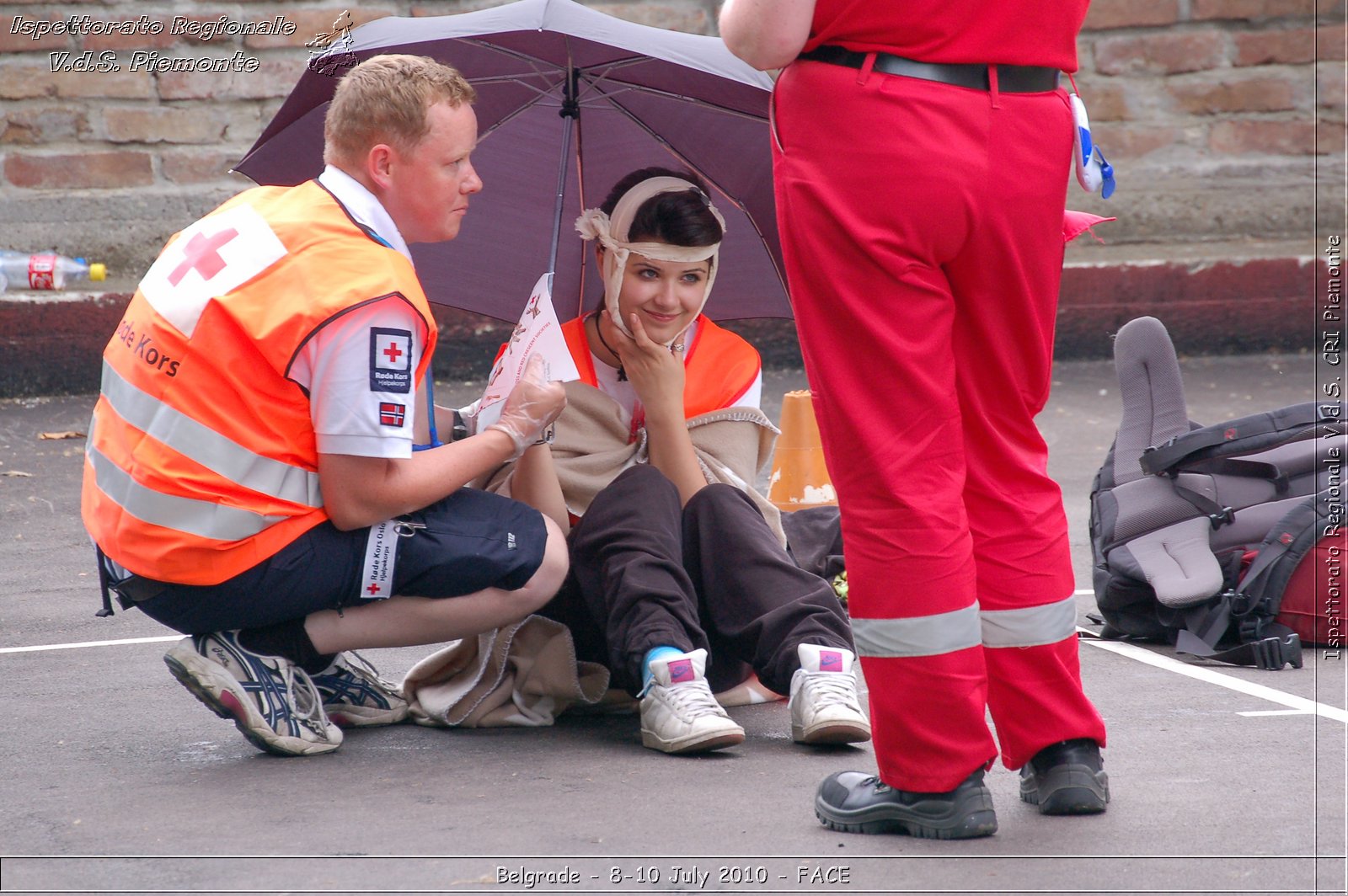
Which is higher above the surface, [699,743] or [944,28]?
[944,28]

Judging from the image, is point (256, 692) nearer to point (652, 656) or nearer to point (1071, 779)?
point (652, 656)

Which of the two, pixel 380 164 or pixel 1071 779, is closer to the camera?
pixel 1071 779

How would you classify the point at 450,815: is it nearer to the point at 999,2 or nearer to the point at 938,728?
the point at 938,728

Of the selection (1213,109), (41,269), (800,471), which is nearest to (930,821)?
(800,471)

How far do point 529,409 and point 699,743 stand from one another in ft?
2.49

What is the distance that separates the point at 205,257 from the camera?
111 inches

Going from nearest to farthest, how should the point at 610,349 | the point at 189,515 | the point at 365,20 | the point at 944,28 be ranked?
the point at 944,28
the point at 189,515
the point at 610,349
the point at 365,20

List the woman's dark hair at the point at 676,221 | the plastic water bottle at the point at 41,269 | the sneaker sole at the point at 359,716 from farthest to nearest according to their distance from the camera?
the plastic water bottle at the point at 41,269, the woman's dark hair at the point at 676,221, the sneaker sole at the point at 359,716

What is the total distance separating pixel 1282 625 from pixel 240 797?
2506mm

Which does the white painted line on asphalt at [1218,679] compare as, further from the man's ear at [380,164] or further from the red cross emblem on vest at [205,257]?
the red cross emblem on vest at [205,257]

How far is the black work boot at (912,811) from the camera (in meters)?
2.43

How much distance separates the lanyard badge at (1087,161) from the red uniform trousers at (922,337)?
49mm

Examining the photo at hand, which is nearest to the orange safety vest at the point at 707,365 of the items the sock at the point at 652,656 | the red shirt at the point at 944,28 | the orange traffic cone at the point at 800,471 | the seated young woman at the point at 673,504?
the seated young woman at the point at 673,504

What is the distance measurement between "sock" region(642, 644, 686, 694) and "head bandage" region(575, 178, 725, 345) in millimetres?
811
